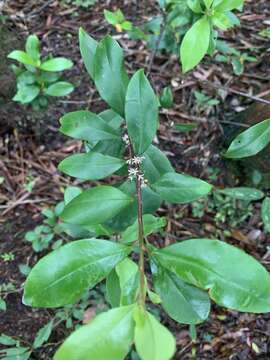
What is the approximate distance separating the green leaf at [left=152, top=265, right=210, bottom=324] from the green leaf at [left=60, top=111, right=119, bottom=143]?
37 centimetres

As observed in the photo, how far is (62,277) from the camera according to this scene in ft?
2.78

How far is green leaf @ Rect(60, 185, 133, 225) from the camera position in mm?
961

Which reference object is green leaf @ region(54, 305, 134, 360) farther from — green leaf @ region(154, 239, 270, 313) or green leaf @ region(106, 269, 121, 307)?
green leaf @ region(106, 269, 121, 307)

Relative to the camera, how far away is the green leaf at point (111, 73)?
1.10m

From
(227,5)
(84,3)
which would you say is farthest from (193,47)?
(84,3)

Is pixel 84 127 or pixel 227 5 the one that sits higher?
pixel 227 5

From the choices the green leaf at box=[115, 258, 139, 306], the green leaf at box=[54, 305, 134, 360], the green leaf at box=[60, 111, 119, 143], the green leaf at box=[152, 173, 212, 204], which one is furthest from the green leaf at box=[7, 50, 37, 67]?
the green leaf at box=[54, 305, 134, 360]

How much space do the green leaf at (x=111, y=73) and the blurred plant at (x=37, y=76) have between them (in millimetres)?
928

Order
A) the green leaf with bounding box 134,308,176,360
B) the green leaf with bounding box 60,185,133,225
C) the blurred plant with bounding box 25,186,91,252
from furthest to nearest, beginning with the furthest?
1. the blurred plant with bounding box 25,186,91,252
2. the green leaf with bounding box 60,185,133,225
3. the green leaf with bounding box 134,308,176,360

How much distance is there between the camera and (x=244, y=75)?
2.46 metres

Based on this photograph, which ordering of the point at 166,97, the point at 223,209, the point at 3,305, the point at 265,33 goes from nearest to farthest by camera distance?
the point at 166,97 < the point at 3,305 < the point at 223,209 < the point at 265,33

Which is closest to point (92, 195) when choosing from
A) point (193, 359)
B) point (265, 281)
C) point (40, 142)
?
point (265, 281)

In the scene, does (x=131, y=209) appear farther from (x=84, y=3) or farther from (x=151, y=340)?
(x=84, y=3)

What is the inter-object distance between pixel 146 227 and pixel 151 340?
0.35 meters
